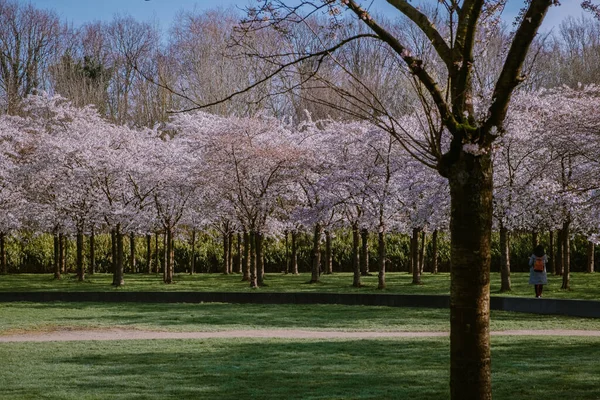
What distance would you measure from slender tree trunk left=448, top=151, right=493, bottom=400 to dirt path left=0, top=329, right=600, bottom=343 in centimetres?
883

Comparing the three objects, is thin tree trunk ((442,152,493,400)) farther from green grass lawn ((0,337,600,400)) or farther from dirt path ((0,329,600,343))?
dirt path ((0,329,600,343))

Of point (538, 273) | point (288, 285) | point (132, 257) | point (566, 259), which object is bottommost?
point (288, 285)

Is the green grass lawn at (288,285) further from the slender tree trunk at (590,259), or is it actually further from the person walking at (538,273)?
the person walking at (538,273)

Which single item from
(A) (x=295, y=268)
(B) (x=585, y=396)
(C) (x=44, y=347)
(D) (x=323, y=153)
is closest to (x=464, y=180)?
(B) (x=585, y=396)

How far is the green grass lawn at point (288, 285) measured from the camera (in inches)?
1049

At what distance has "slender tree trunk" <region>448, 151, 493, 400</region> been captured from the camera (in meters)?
6.11

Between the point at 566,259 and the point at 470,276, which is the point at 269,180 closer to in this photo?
the point at 566,259

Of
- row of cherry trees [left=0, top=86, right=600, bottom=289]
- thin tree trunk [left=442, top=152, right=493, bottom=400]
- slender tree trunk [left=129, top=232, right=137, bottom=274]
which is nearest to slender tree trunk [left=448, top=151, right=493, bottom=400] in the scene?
thin tree trunk [left=442, top=152, right=493, bottom=400]

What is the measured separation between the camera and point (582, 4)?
7.37 metres

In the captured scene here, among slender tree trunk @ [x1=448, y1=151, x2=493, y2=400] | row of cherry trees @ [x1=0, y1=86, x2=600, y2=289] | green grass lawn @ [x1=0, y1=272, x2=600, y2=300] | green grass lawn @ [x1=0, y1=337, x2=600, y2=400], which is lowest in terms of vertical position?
green grass lawn @ [x1=0, y1=272, x2=600, y2=300]

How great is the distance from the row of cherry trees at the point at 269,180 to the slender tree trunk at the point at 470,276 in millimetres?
20373

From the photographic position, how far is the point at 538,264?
867 inches

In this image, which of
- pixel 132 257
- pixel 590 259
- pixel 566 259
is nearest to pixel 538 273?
pixel 566 259

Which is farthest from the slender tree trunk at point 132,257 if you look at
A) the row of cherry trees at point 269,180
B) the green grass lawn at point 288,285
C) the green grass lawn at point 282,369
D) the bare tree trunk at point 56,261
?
the green grass lawn at point 282,369
